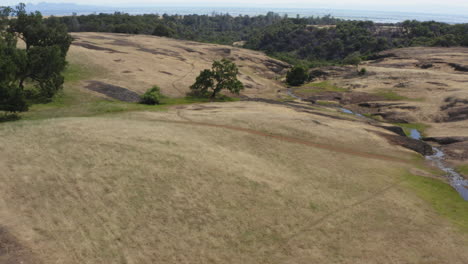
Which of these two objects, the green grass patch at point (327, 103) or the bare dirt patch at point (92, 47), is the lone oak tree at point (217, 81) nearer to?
the green grass patch at point (327, 103)

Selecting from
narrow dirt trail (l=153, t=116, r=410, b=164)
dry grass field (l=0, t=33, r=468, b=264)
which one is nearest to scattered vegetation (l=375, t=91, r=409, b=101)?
dry grass field (l=0, t=33, r=468, b=264)

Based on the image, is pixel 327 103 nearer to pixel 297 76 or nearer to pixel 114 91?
pixel 297 76

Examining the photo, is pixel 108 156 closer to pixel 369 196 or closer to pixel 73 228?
pixel 73 228

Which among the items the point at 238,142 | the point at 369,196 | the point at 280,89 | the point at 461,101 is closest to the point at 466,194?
the point at 369,196

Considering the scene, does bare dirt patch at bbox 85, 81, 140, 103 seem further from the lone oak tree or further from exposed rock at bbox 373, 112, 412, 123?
exposed rock at bbox 373, 112, 412, 123

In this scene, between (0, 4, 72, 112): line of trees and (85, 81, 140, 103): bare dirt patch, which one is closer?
(0, 4, 72, 112): line of trees

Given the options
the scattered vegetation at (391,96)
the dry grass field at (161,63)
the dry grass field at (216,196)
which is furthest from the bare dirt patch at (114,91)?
the scattered vegetation at (391,96)

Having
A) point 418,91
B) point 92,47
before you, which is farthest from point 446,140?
point 92,47
